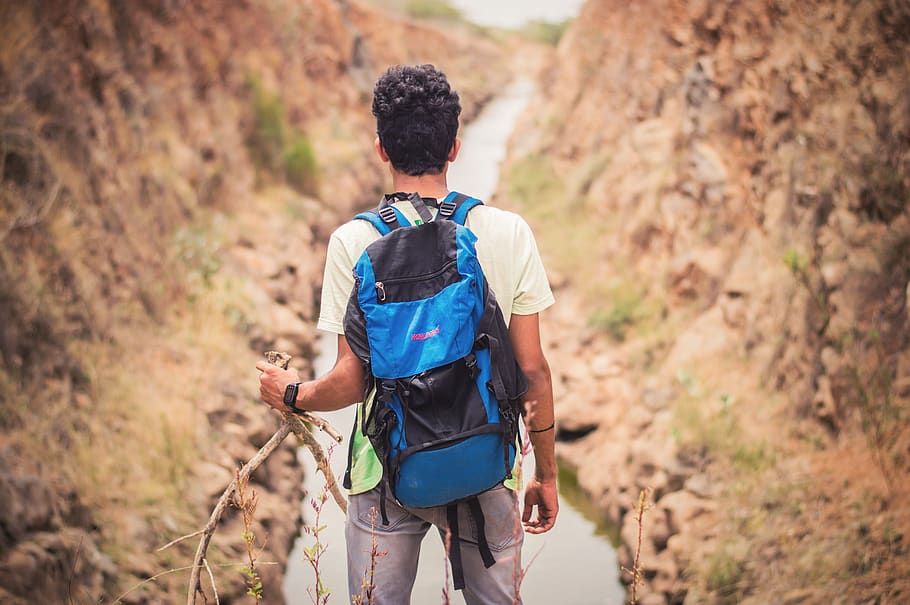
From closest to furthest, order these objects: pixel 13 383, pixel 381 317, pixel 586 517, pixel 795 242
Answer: pixel 381 317 → pixel 13 383 → pixel 795 242 → pixel 586 517

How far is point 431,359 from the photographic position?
2.06 m

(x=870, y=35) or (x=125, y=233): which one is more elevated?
(x=870, y=35)

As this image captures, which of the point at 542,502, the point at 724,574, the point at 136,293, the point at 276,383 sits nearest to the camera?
the point at 276,383

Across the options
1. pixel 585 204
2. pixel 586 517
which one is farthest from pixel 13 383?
pixel 585 204

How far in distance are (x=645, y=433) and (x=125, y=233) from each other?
198 inches

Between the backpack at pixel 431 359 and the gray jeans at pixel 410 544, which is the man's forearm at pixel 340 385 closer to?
the backpack at pixel 431 359

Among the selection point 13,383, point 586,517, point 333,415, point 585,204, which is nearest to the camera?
point 13,383

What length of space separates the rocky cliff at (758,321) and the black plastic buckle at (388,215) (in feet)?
8.80

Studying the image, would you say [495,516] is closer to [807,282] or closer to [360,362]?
[360,362]

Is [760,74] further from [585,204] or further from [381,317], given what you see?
[381,317]

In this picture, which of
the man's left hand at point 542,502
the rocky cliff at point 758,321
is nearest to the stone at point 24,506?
the man's left hand at point 542,502

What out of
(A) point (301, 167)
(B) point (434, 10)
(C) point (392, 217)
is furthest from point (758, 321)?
(B) point (434, 10)

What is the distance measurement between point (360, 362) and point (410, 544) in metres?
0.55

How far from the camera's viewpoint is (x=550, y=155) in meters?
15.1
